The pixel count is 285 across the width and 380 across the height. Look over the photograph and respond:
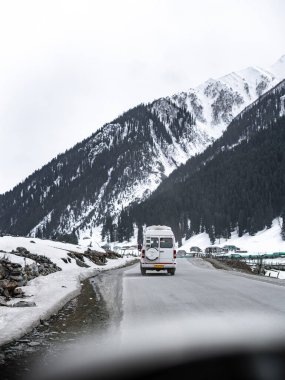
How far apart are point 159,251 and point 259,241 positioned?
114945mm

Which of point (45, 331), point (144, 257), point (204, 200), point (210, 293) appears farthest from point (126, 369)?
point (204, 200)

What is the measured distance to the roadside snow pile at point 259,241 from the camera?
5000 inches

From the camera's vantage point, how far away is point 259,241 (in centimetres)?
13650

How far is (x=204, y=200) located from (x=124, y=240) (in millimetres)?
41142

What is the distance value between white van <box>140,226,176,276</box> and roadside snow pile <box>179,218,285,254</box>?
99260mm

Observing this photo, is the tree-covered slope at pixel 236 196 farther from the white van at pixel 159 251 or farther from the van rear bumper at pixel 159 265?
the van rear bumper at pixel 159 265

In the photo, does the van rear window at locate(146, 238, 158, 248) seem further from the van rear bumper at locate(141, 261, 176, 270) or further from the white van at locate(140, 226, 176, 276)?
the van rear bumper at locate(141, 261, 176, 270)

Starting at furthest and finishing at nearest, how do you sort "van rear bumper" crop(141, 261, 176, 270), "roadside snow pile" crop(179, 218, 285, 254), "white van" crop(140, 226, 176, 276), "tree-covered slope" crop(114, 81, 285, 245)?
"tree-covered slope" crop(114, 81, 285, 245) → "roadside snow pile" crop(179, 218, 285, 254) → "white van" crop(140, 226, 176, 276) → "van rear bumper" crop(141, 261, 176, 270)

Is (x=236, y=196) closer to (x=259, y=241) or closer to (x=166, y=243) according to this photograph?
(x=259, y=241)

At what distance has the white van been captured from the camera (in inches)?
1060

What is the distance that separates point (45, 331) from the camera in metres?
8.16

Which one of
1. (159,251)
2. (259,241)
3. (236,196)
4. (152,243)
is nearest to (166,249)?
(159,251)

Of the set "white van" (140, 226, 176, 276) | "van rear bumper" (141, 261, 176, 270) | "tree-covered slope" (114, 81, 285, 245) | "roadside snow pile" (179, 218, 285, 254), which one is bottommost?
"van rear bumper" (141, 261, 176, 270)

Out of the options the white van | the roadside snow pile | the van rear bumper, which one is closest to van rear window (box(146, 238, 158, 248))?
the white van
